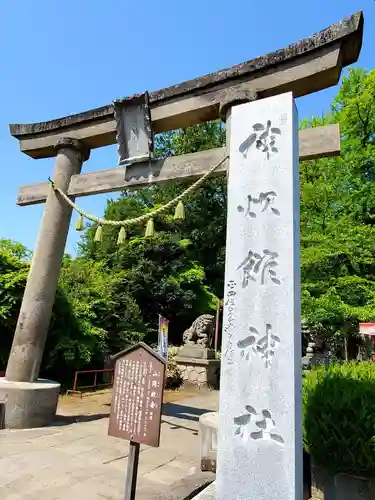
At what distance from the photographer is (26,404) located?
570 cm

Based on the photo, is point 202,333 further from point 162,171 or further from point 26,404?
point 162,171

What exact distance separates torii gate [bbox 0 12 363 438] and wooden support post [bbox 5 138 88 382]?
16mm

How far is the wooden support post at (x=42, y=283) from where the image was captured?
20.2 ft

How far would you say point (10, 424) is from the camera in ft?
18.4

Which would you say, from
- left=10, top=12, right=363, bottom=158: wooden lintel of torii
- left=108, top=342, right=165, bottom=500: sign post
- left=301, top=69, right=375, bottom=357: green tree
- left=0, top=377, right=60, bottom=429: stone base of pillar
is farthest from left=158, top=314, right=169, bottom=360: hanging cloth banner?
left=108, top=342, right=165, bottom=500: sign post

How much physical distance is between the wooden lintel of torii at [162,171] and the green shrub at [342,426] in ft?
9.36

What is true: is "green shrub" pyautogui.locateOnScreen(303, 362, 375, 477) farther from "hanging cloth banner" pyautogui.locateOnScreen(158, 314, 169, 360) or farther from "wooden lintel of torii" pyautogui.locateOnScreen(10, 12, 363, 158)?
"hanging cloth banner" pyautogui.locateOnScreen(158, 314, 169, 360)

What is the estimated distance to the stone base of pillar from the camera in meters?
5.63

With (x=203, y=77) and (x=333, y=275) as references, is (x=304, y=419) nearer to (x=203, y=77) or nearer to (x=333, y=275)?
(x=203, y=77)

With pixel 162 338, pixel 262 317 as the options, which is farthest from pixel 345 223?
pixel 262 317

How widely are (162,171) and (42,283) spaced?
111 inches

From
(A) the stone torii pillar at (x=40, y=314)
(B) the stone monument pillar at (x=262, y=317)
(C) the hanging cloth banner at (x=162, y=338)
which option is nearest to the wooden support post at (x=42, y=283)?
(A) the stone torii pillar at (x=40, y=314)

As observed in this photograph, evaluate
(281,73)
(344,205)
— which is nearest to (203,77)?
(281,73)

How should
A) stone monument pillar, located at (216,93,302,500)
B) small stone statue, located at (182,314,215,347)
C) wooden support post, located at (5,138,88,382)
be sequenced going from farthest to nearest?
small stone statue, located at (182,314,215,347), wooden support post, located at (5,138,88,382), stone monument pillar, located at (216,93,302,500)
